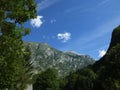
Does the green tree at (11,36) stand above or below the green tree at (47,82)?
below

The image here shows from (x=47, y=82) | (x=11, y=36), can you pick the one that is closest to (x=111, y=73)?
(x=11, y=36)

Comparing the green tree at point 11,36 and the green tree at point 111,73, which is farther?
the green tree at point 111,73

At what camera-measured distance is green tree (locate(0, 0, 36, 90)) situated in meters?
17.4

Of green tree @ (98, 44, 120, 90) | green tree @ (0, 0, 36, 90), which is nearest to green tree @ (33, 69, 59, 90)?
green tree @ (98, 44, 120, 90)

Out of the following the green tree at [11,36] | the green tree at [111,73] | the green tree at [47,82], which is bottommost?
the green tree at [11,36]

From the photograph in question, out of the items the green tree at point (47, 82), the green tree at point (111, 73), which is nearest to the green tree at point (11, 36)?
the green tree at point (111, 73)

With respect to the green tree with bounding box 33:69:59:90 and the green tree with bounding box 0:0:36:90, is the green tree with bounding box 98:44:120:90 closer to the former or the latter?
the green tree with bounding box 0:0:36:90

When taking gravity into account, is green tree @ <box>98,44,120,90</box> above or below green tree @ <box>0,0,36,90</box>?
above

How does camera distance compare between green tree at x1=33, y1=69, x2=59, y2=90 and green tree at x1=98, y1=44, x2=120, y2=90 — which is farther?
green tree at x1=33, y1=69, x2=59, y2=90

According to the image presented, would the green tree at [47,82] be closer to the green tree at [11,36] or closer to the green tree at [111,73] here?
the green tree at [111,73]

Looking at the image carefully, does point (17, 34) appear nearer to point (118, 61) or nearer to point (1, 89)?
point (1, 89)

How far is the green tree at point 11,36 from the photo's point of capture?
A: 683 inches

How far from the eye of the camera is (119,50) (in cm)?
7344

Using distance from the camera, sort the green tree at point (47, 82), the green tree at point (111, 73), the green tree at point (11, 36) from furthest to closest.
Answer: the green tree at point (47, 82), the green tree at point (111, 73), the green tree at point (11, 36)
